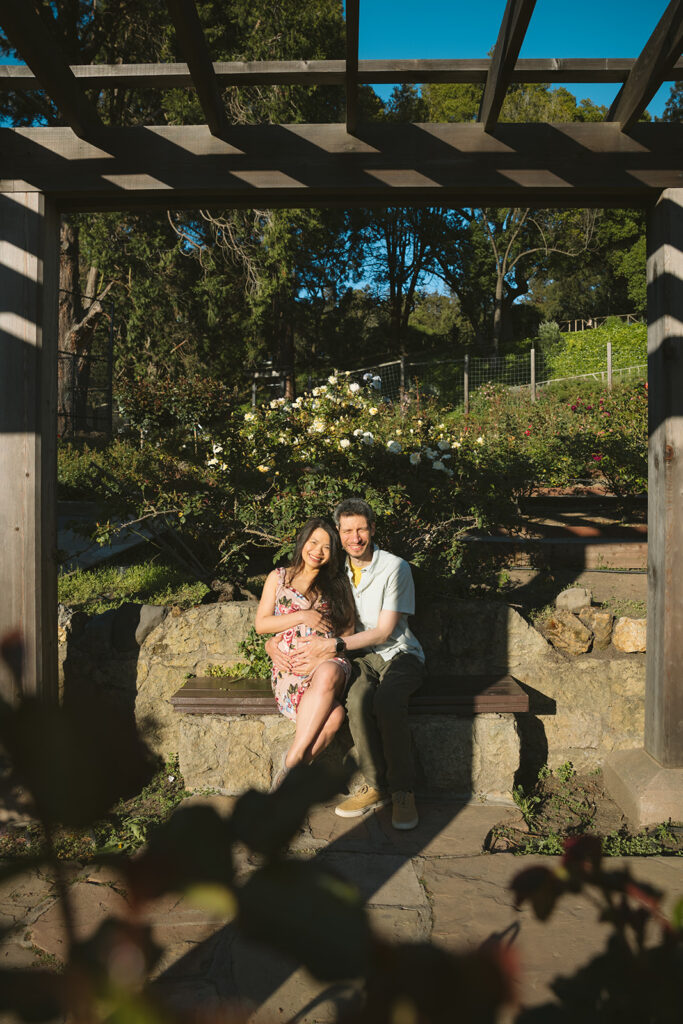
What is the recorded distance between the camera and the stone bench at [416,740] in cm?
358

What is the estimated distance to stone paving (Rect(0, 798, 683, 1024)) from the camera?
2.12m

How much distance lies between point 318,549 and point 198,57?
2087mm

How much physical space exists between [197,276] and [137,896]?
16974 millimetres

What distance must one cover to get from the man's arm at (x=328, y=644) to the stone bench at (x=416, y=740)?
262mm

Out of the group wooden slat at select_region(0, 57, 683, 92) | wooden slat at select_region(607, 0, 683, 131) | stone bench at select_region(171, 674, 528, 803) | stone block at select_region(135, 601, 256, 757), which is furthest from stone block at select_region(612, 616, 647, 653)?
wooden slat at select_region(0, 57, 683, 92)

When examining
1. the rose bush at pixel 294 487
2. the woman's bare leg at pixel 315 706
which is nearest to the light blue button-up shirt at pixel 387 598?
the woman's bare leg at pixel 315 706

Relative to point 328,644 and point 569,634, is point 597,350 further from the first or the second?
point 328,644

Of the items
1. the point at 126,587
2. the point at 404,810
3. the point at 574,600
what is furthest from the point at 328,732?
the point at 126,587

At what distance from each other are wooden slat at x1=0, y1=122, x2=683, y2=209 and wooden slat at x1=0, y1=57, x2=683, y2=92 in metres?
0.19

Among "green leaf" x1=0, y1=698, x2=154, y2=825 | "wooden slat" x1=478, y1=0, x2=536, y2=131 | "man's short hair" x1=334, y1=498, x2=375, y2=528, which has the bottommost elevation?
"green leaf" x1=0, y1=698, x2=154, y2=825

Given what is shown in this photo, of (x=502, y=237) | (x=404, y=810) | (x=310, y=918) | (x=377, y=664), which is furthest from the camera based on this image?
(x=502, y=237)

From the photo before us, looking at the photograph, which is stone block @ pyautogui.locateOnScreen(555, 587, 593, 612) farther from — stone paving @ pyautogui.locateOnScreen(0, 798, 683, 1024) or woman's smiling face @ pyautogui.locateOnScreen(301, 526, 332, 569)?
woman's smiling face @ pyautogui.locateOnScreen(301, 526, 332, 569)

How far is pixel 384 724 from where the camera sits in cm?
343

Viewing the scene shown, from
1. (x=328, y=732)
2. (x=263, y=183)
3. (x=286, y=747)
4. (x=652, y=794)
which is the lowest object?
(x=652, y=794)
